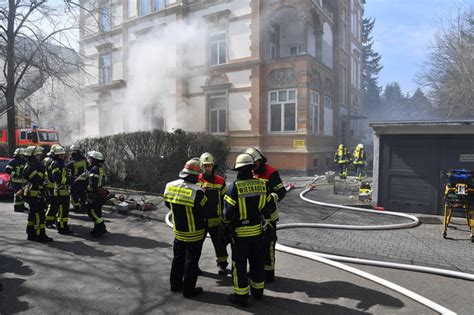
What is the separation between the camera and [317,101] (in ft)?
57.4

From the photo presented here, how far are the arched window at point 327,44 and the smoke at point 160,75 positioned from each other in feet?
23.8

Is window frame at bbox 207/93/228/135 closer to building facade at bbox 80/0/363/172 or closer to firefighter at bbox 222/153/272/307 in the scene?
building facade at bbox 80/0/363/172

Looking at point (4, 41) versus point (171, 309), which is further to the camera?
point (4, 41)

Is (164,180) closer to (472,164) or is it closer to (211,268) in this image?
(211,268)

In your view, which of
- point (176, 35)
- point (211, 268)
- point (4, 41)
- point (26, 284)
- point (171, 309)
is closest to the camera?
point (171, 309)

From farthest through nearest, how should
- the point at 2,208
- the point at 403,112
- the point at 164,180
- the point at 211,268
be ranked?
the point at 403,112 < the point at 164,180 < the point at 2,208 < the point at 211,268

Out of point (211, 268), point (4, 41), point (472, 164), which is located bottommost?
point (211, 268)

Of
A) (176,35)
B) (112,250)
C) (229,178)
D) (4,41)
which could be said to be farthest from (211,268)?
(176,35)

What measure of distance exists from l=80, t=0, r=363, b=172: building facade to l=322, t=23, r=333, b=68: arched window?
61 mm

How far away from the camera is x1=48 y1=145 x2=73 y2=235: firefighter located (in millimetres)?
6055

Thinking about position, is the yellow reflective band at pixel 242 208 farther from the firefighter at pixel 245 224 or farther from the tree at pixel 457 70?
the tree at pixel 457 70

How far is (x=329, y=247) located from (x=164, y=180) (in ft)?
21.7

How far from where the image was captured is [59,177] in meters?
6.05

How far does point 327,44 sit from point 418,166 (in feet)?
47.3
